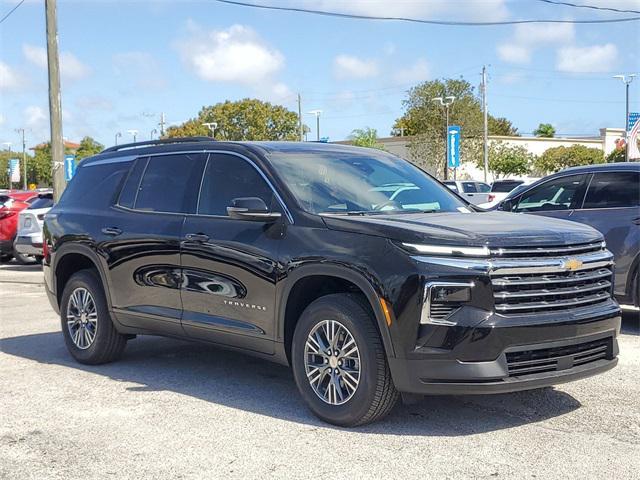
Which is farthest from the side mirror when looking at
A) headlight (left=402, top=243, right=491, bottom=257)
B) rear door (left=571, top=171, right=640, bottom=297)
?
rear door (left=571, top=171, right=640, bottom=297)

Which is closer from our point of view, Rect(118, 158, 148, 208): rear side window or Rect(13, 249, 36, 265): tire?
Rect(118, 158, 148, 208): rear side window

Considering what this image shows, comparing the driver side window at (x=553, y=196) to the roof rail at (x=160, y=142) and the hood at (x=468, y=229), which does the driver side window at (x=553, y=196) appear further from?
the roof rail at (x=160, y=142)

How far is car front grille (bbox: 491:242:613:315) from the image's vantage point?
479 cm

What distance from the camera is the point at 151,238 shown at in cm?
663

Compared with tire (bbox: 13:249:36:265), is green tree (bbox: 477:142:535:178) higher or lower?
higher

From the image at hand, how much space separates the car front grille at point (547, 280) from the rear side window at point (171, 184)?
8.71 feet

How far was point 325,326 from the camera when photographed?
17.3 feet

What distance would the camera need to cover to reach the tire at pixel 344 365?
500 centimetres

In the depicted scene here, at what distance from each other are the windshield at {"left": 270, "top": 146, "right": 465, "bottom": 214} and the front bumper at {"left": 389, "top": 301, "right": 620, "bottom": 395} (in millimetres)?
1328

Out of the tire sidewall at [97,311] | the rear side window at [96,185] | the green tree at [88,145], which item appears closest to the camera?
the tire sidewall at [97,311]

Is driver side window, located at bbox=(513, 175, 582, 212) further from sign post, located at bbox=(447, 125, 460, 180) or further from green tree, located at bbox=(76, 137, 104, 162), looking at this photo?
green tree, located at bbox=(76, 137, 104, 162)

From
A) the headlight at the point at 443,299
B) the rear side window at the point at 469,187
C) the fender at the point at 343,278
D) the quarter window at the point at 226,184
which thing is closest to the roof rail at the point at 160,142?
the quarter window at the point at 226,184

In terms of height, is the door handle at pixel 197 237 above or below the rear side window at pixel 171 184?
below

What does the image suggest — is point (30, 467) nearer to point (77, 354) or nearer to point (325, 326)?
point (325, 326)
